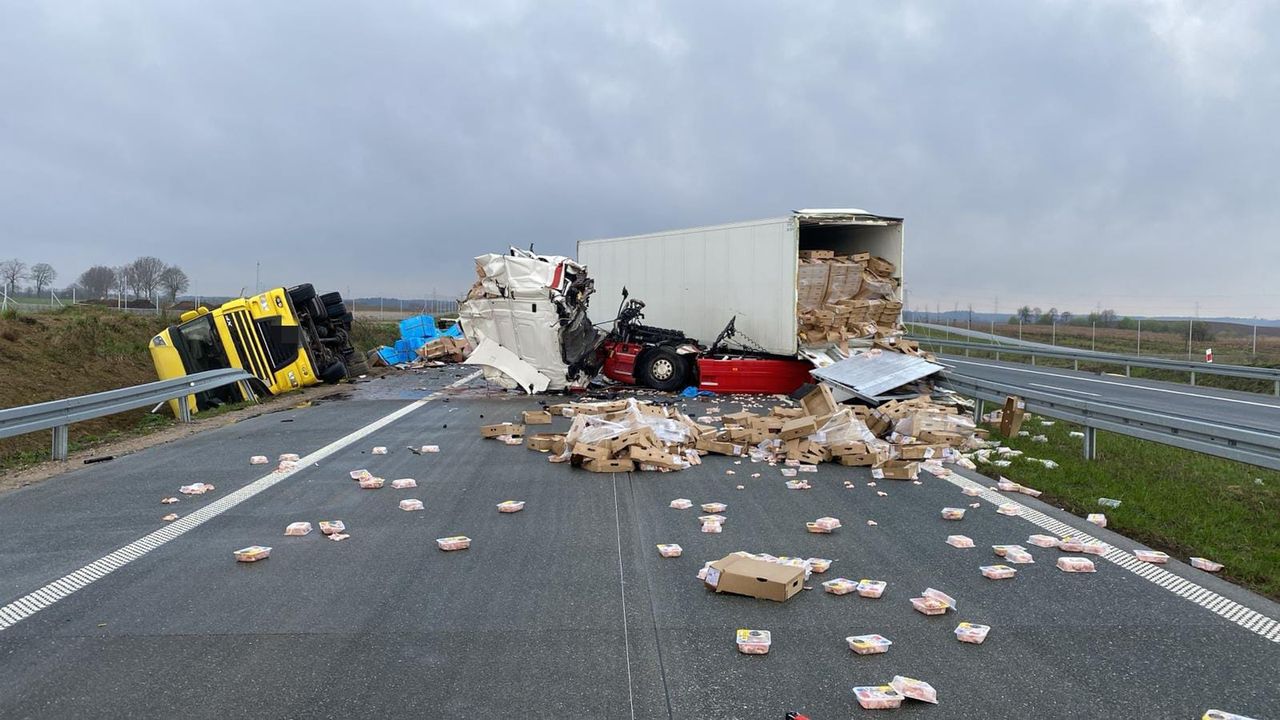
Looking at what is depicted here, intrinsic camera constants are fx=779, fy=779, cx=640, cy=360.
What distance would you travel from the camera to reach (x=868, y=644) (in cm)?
402

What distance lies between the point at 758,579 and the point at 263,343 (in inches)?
606

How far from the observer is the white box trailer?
15258mm

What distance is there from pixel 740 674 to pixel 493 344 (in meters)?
13.4

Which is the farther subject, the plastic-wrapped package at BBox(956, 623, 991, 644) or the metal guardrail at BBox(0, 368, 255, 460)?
the metal guardrail at BBox(0, 368, 255, 460)

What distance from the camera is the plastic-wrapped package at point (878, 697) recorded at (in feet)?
11.3

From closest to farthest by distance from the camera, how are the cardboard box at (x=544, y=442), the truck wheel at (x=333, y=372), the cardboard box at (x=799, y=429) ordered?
the cardboard box at (x=799, y=429)
the cardboard box at (x=544, y=442)
the truck wheel at (x=333, y=372)

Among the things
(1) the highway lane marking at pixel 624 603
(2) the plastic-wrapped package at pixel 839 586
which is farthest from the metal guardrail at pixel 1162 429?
(1) the highway lane marking at pixel 624 603

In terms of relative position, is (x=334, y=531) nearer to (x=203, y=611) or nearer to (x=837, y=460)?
(x=203, y=611)

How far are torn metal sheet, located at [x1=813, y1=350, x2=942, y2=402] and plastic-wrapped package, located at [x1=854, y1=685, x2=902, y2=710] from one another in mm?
8978

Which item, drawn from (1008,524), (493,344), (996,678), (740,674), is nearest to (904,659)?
(996,678)

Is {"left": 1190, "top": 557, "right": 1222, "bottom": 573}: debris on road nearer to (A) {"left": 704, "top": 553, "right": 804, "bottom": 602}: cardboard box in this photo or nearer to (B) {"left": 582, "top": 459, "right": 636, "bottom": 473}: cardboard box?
(A) {"left": 704, "top": 553, "right": 804, "bottom": 602}: cardboard box

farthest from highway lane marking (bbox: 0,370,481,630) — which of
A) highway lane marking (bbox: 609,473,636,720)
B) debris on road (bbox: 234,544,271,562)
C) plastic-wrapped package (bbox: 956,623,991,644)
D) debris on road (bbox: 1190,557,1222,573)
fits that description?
debris on road (bbox: 1190,557,1222,573)

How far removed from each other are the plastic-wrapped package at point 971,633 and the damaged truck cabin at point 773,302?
10992 millimetres

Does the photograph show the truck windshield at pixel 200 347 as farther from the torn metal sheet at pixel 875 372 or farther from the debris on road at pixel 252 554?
the torn metal sheet at pixel 875 372
